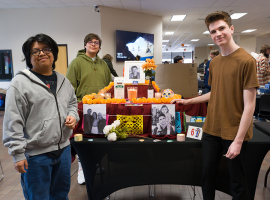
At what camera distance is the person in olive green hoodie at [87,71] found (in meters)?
2.32

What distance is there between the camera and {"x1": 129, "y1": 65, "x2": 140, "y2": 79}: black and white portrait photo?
7.16ft

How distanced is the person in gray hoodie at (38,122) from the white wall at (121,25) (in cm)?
519

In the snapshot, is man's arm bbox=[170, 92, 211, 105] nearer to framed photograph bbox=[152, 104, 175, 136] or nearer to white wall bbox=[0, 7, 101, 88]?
framed photograph bbox=[152, 104, 175, 136]

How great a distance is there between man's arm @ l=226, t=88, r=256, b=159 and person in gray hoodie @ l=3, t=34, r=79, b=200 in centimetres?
105

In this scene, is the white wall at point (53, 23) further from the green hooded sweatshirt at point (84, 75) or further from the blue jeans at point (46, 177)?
the blue jeans at point (46, 177)

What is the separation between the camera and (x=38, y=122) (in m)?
1.19

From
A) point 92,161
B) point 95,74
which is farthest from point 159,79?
point 92,161

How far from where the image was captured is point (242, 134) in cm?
125

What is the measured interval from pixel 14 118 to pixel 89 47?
4.79 ft

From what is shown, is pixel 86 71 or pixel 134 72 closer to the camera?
pixel 134 72

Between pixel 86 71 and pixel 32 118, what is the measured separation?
125 cm

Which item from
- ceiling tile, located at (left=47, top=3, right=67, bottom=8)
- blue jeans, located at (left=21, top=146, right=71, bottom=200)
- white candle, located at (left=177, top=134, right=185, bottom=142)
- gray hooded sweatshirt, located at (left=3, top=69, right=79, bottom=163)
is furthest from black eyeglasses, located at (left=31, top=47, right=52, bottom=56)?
ceiling tile, located at (left=47, top=3, right=67, bottom=8)

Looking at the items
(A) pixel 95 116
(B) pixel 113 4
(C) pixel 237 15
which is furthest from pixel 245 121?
(C) pixel 237 15

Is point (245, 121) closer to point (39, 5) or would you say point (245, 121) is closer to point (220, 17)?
point (220, 17)
